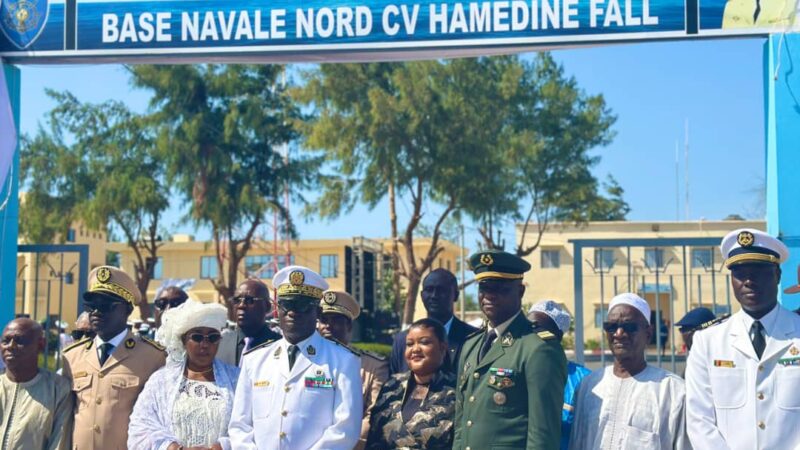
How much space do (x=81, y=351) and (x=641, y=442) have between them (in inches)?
124

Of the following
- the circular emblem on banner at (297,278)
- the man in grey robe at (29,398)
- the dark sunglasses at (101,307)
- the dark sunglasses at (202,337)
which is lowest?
the man in grey robe at (29,398)

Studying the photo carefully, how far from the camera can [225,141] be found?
70.7 feet

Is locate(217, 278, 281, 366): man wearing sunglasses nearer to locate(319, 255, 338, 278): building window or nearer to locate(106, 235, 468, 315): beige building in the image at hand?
locate(106, 235, 468, 315): beige building

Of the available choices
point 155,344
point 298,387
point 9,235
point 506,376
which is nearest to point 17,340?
point 155,344

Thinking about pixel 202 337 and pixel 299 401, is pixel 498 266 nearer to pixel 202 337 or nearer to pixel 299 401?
pixel 299 401

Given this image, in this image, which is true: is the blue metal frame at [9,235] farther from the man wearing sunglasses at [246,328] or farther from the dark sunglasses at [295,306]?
the dark sunglasses at [295,306]

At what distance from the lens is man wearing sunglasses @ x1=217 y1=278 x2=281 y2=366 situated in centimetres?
596

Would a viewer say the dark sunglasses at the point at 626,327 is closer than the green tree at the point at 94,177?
Yes

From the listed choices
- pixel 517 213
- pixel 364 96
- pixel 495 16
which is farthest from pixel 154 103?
pixel 495 16

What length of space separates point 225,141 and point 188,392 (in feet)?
56.4

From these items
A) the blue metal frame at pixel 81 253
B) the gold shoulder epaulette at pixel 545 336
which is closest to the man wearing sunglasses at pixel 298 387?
the gold shoulder epaulette at pixel 545 336

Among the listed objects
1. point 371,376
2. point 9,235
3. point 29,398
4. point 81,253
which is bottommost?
point 29,398

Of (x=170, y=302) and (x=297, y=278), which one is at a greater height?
(x=297, y=278)

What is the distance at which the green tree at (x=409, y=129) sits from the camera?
2047cm
